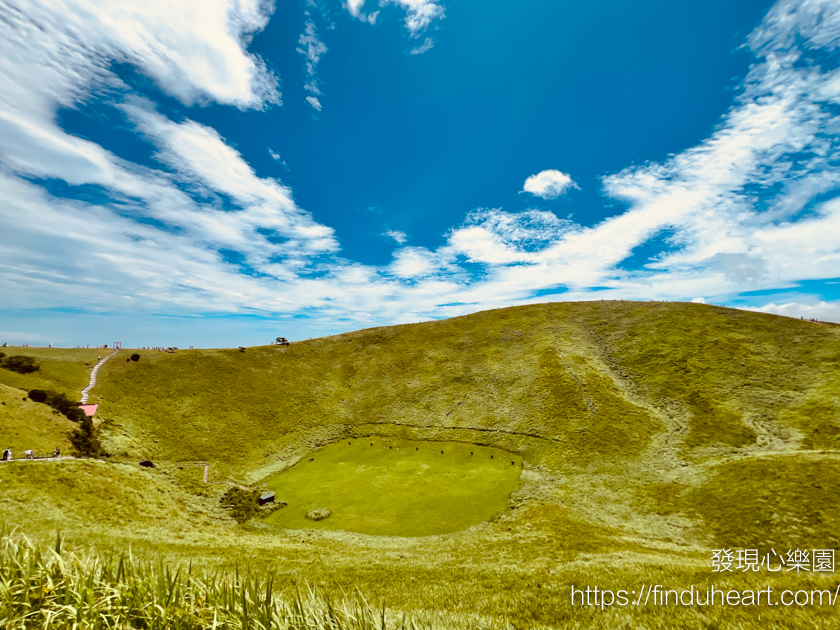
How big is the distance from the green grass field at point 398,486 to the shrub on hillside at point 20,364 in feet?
161

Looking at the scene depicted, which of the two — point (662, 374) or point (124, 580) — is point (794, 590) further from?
point (662, 374)

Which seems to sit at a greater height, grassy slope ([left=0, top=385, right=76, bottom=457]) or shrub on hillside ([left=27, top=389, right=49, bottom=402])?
shrub on hillside ([left=27, top=389, right=49, bottom=402])

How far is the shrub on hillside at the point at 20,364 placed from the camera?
57.2 m

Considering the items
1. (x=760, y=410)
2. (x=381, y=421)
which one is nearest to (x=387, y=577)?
(x=381, y=421)

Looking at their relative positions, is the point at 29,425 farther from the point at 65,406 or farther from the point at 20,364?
the point at 20,364

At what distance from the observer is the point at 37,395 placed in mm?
49500

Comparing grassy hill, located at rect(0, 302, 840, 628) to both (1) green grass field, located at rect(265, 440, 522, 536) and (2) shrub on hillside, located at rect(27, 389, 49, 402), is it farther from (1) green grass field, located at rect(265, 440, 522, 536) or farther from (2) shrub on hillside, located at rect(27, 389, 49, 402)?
(2) shrub on hillside, located at rect(27, 389, 49, 402)

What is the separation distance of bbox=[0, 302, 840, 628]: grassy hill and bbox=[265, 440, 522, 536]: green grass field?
98.5 inches

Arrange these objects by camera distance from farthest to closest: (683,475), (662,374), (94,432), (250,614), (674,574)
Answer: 1. (662,374)
2. (94,432)
3. (683,475)
4. (674,574)
5. (250,614)

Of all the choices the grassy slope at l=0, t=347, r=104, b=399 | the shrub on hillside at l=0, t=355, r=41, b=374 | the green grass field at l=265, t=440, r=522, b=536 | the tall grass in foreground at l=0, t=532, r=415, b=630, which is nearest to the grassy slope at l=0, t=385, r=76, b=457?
the grassy slope at l=0, t=347, r=104, b=399

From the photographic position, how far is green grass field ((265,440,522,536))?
3688 centimetres

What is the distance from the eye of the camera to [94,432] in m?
47.9

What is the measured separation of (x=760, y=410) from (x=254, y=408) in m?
86.9

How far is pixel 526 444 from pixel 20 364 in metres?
87.8
